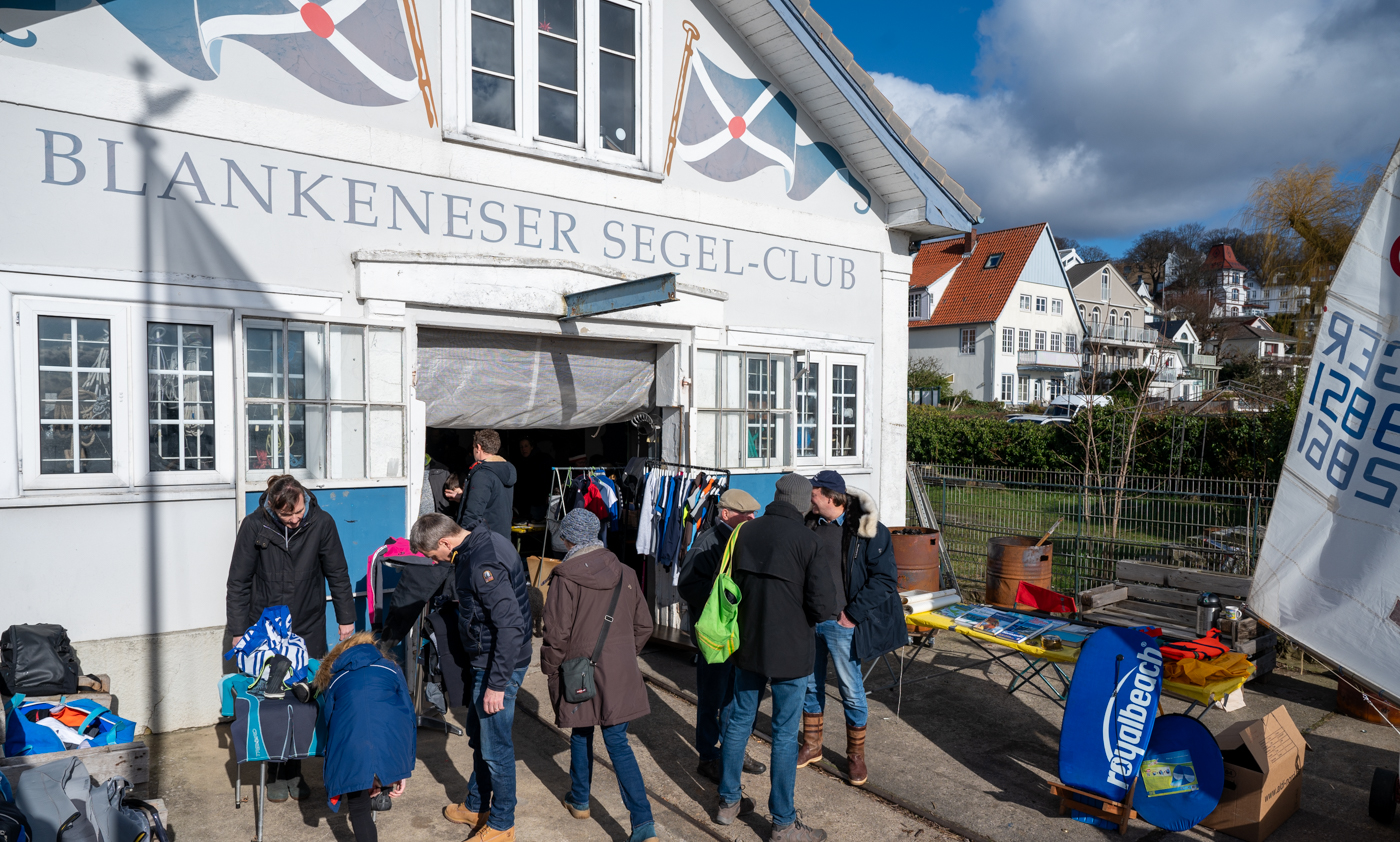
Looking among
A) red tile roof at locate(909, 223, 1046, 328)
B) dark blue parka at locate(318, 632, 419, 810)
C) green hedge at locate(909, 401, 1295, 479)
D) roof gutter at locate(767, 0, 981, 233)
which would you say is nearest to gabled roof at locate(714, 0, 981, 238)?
roof gutter at locate(767, 0, 981, 233)

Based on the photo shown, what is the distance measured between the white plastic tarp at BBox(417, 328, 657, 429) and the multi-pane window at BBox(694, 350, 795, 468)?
1.86 ft

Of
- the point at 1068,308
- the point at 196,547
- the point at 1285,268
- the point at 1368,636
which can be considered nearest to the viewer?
the point at 1368,636

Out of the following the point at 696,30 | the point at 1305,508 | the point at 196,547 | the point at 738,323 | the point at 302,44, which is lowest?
the point at 196,547

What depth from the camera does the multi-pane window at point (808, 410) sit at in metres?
9.07

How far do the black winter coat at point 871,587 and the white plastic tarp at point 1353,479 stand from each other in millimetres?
2017

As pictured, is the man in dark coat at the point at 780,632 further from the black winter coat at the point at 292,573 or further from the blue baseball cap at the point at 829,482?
the black winter coat at the point at 292,573

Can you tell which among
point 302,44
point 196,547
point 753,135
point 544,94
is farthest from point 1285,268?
point 196,547

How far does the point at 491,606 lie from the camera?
4.12 metres

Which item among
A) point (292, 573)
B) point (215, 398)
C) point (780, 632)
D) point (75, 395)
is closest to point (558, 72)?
point (215, 398)

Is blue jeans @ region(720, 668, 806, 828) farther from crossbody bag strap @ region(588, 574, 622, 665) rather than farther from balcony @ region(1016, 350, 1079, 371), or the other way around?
balcony @ region(1016, 350, 1079, 371)

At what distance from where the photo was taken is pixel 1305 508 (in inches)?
137

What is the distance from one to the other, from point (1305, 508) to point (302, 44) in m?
6.61

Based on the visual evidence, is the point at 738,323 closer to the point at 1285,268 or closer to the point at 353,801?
the point at 353,801

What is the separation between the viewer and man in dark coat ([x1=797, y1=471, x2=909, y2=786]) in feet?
16.6
